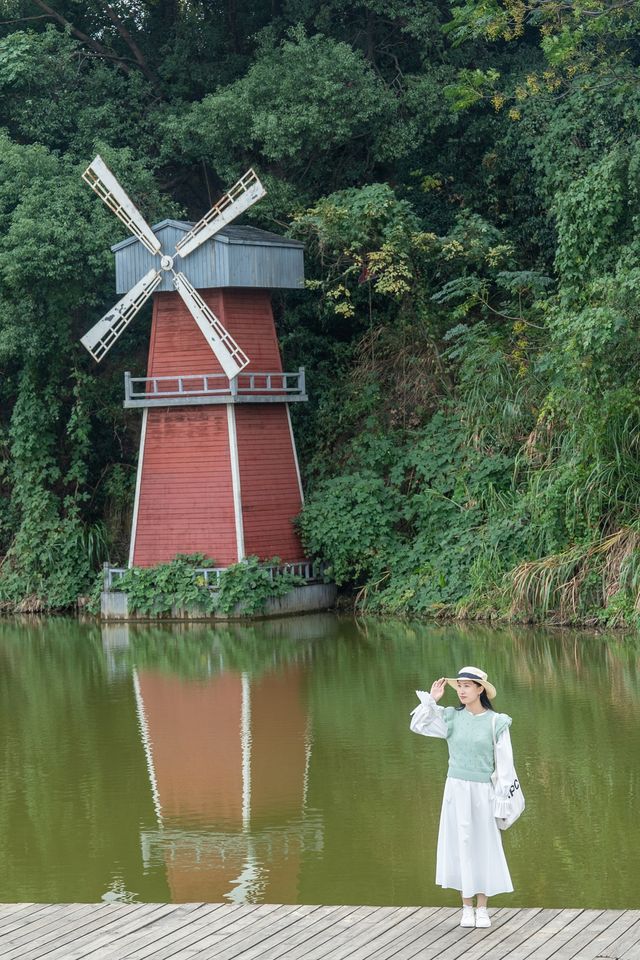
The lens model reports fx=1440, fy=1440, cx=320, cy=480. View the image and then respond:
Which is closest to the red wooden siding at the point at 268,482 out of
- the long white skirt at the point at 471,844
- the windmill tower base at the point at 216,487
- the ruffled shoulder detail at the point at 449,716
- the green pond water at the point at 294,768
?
the windmill tower base at the point at 216,487

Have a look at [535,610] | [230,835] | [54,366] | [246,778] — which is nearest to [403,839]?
[230,835]

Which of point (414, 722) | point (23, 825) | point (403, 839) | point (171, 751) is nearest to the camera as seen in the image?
point (414, 722)

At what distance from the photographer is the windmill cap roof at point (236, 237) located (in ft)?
72.8

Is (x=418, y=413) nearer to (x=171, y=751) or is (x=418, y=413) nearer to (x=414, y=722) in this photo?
(x=171, y=751)

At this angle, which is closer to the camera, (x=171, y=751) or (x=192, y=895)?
(x=192, y=895)

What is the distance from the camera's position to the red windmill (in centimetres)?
2197

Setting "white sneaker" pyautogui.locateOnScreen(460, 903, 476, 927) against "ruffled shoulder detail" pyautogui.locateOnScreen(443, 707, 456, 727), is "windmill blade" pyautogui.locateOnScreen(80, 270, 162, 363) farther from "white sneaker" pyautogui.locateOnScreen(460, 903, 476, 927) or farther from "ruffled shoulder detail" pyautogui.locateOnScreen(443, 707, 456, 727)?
"white sneaker" pyautogui.locateOnScreen(460, 903, 476, 927)

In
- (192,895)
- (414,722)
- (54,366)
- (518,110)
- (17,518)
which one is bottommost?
(192,895)

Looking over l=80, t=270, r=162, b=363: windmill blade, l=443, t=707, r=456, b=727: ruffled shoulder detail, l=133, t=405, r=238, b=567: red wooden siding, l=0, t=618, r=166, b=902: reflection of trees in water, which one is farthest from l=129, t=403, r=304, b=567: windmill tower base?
l=443, t=707, r=456, b=727: ruffled shoulder detail

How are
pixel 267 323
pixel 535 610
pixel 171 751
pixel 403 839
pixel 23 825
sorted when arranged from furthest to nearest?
1. pixel 267 323
2. pixel 535 610
3. pixel 171 751
4. pixel 23 825
5. pixel 403 839

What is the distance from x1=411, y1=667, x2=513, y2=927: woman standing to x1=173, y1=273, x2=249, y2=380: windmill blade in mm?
14975

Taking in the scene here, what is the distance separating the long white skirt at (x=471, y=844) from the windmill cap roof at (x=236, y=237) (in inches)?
637

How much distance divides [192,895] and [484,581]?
12454 millimetres

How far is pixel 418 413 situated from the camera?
23.7 m
